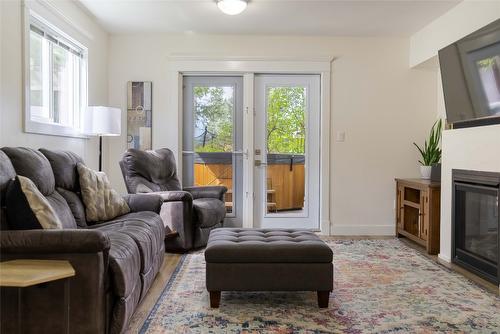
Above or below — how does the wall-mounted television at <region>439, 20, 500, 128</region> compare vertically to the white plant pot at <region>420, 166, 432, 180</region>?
above

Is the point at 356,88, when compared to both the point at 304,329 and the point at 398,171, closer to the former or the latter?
the point at 398,171

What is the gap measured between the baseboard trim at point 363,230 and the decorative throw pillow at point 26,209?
3.49 m

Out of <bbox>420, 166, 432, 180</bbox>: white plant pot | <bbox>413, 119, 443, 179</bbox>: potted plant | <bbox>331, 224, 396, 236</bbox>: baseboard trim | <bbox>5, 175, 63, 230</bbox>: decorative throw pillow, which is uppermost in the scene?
<bbox>413, 119, 443, 179</bbox>: potted plant

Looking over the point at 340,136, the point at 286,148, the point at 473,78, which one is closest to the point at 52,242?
the point at 473,78

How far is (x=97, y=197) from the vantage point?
2979 mm

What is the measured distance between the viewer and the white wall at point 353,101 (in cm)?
476

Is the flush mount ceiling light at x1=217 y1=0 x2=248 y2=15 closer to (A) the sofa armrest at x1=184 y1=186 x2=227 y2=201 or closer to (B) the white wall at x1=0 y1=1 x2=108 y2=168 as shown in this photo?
(B) the white wall at x1=0 y1=1 x2=108 y2=168

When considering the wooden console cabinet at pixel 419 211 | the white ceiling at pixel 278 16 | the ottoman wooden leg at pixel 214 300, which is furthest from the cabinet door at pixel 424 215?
the ottoman wooden leg at pixel 214 300

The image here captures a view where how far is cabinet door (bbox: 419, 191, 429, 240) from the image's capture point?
3953 mm

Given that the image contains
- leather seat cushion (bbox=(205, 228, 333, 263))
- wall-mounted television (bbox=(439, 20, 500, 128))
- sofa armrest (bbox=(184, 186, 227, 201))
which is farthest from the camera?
sofa armrest (bbox=(184, 186, 227, 201))

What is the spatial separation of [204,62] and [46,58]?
1.80 meters

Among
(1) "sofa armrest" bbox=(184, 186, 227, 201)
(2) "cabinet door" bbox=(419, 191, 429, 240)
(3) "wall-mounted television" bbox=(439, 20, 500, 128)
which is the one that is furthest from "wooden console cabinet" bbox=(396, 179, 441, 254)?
(1) "sofa armrest" bbox=(184, 186, 227, 201)

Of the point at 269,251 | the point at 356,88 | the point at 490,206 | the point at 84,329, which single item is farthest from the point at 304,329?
the point at 356,88

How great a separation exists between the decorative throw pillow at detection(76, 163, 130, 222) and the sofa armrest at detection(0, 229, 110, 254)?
3.53 ft
